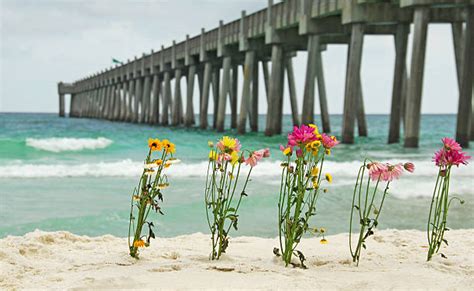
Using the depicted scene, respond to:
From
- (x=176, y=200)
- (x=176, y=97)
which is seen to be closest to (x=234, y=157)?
(x=176, y=200)

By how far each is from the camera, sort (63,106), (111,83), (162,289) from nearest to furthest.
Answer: (162,289) < (111,83) < (63,106)

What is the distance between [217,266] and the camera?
445 cm

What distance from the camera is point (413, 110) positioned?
21000mm

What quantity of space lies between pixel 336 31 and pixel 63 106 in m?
89.9

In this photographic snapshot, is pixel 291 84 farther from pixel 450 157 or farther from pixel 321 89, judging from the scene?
pixel 450 157

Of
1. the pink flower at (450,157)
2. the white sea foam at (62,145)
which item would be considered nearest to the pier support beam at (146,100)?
the white sea foam at (62,145)

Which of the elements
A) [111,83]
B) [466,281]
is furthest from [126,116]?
[466,281]

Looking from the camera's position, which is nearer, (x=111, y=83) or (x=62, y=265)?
(x=62, y=265)

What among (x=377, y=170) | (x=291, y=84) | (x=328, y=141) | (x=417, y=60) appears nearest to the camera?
(x=377, y=170)

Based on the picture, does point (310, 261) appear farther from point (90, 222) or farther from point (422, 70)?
point (422, 70)

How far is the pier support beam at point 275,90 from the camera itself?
101 ft

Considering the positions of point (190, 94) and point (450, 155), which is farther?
point (190, 94)

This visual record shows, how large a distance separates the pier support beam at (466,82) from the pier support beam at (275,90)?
34.5 feet

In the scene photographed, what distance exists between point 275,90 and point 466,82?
1107cm
